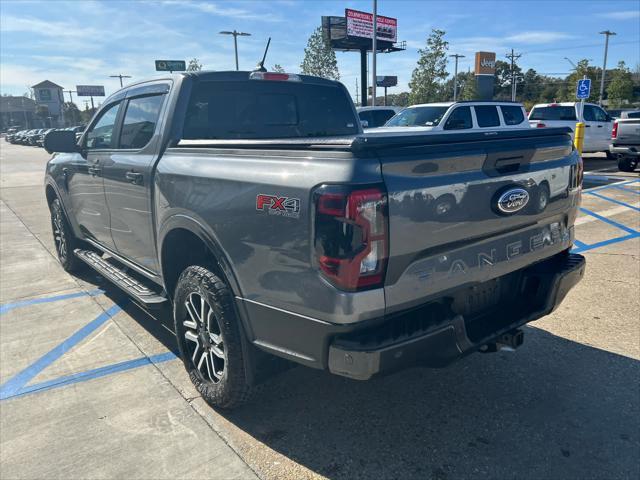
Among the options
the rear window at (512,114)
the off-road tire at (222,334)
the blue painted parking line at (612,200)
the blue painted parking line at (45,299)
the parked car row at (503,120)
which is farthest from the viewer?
the rear window at (512,114)

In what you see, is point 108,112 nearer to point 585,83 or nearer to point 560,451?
point 560,451

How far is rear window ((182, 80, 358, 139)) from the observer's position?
347cm

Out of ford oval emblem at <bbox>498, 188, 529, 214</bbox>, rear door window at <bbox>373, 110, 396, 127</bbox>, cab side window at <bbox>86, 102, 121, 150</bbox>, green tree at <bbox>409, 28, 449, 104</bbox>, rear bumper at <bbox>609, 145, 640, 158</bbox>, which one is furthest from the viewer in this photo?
green tree at <bbox>409, 28, 449, 104</bbox>

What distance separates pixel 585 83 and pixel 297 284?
15.9 metres

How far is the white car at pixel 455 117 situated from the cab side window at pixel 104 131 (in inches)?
282

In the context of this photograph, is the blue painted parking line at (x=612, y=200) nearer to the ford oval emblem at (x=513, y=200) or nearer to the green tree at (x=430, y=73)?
the ford oval emblem at (x=513, y=200)

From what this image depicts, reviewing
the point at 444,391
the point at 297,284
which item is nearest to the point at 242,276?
the point at 297,284

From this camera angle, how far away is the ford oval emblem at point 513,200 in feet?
8.26

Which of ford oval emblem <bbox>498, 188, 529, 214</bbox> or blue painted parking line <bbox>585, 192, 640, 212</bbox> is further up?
ford oval emblem <bbox>498, 188, 529, 214</bbox>

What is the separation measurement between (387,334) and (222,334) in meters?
0.99

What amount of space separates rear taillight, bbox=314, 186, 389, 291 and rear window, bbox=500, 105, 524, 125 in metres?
11.7

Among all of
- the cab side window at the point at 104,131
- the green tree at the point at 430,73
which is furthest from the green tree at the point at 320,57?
the cab side window at the point at 104,131

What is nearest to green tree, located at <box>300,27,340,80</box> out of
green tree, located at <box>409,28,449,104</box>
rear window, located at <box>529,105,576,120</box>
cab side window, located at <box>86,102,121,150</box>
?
green tree, located at <box>409,28,449,104</box>

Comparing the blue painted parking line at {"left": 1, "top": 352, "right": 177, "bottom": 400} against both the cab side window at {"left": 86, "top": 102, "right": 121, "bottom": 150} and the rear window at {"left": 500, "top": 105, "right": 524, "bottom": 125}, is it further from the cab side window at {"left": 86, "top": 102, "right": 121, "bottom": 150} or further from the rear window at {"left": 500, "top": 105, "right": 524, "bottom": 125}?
the rear window at {"left": 500, "top": 105, "right": 524, "bottom": 125}
